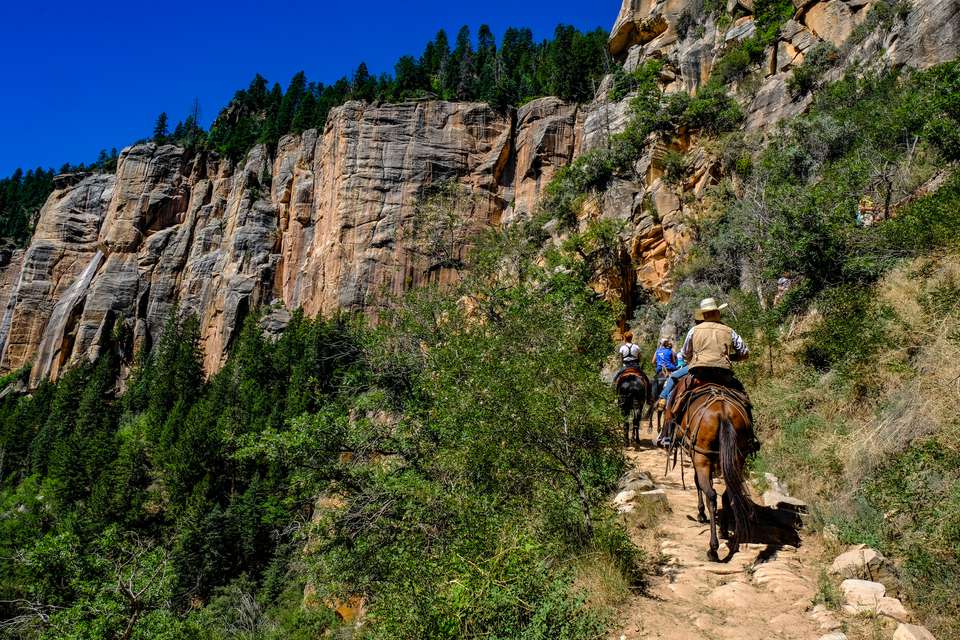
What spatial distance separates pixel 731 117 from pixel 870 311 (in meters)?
24.4

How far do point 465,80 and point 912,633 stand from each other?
6485 cm

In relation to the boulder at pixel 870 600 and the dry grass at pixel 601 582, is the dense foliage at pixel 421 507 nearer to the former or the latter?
the dry grass at pixel 601 582

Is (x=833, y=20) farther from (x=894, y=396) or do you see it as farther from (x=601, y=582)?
(x=601, y=582)

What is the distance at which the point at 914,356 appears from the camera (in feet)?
25.9

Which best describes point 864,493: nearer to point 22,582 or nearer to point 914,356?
point 914,356

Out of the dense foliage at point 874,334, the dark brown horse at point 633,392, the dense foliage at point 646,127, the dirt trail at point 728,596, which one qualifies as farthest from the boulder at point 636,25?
the dirt trail at point 728,596

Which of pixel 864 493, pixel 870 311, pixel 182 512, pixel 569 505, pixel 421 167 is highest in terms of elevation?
pixel 421 167

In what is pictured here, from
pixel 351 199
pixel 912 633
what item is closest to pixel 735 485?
pixel 912 633

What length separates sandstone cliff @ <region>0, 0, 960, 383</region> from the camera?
30.1m

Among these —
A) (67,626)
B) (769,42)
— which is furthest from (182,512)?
(769,42)

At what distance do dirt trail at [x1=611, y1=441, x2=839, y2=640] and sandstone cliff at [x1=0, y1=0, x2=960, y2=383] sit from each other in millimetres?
22631

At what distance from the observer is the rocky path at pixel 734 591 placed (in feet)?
16.3

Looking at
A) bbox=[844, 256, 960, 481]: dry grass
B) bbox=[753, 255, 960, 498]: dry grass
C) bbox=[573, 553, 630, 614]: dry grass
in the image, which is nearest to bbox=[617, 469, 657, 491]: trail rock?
bbox=[753, 255, 960, 498]: dry grass

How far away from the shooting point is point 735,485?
20.2ft
